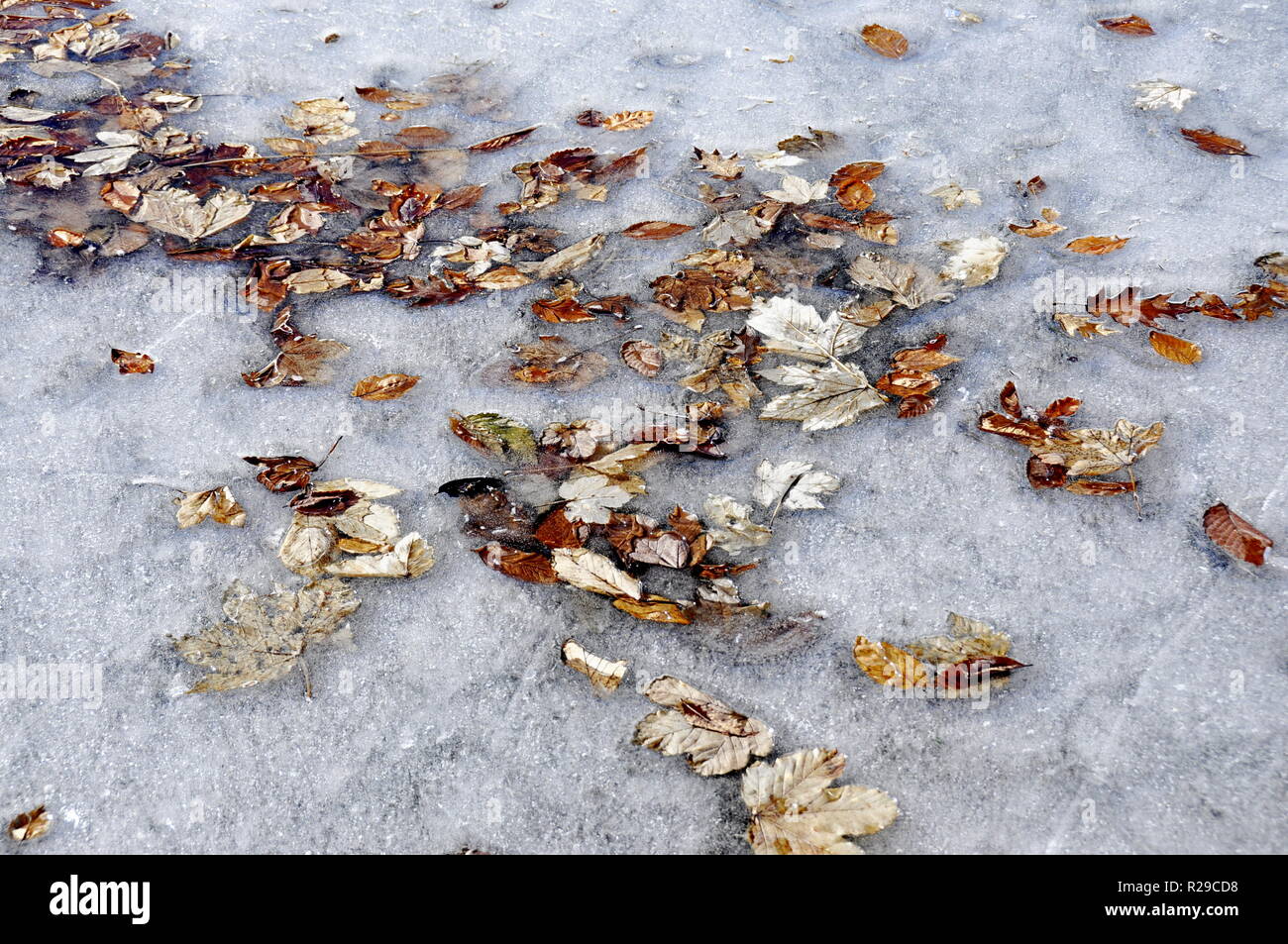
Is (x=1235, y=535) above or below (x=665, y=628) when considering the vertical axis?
above

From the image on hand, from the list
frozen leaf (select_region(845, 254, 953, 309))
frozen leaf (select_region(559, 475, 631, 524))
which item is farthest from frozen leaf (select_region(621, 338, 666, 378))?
frozen leaf (select_region(845, 254, 953, 309))

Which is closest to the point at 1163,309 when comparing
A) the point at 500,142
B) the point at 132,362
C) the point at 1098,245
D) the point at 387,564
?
the point at 1098,245

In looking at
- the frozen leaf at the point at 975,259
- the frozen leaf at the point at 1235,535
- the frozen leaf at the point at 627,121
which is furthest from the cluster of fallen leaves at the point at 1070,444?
the frozen leaf at the point at 627,121

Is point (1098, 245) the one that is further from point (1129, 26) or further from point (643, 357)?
point (1129, 26)

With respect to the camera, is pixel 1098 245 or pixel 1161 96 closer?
pixel 1098 245

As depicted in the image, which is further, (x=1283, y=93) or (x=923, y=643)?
(x=1283, y=93)
